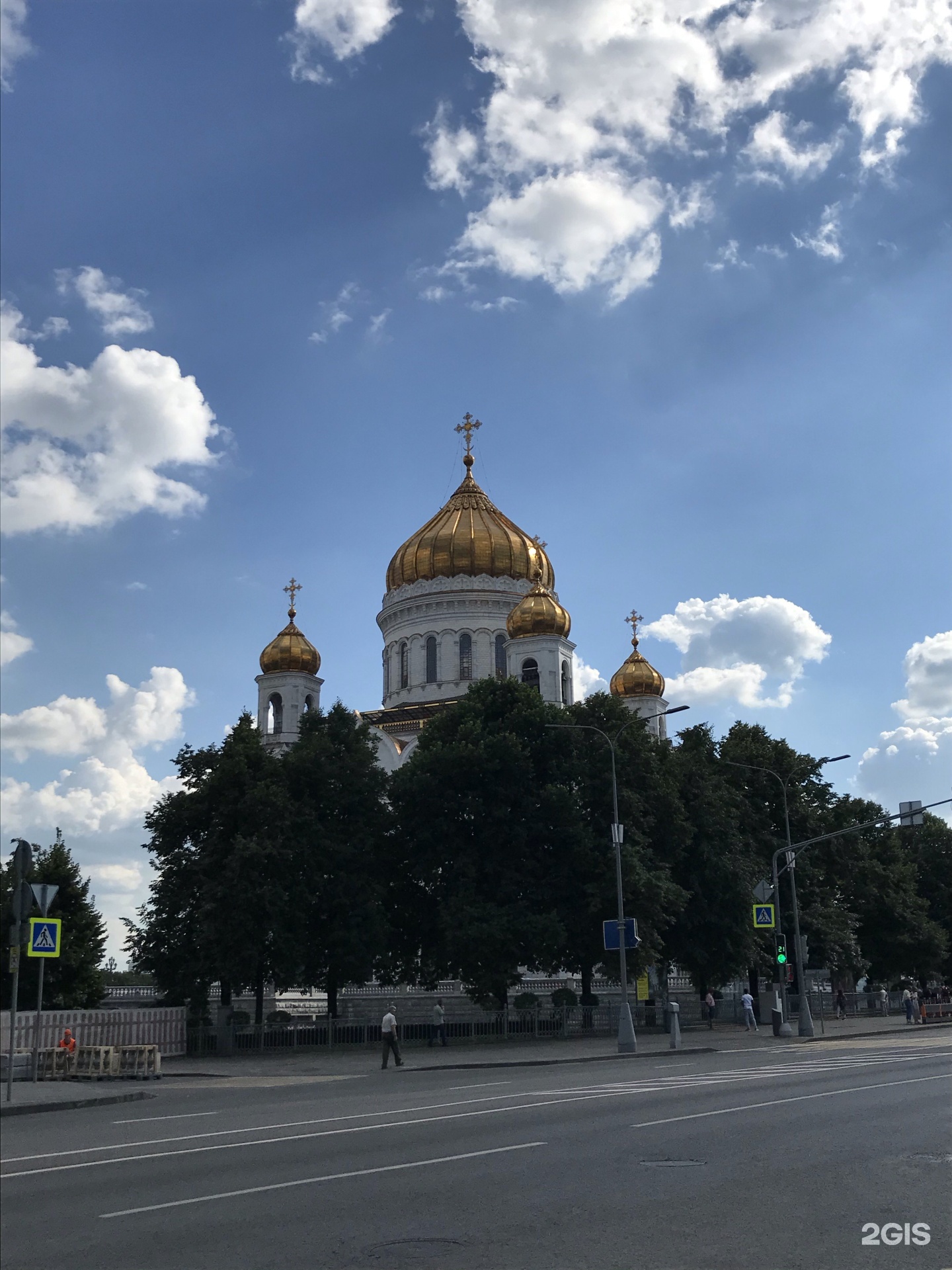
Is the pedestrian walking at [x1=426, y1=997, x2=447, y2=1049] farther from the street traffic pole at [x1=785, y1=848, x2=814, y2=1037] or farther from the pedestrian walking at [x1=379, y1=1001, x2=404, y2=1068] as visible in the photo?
the street traffic pole at [x1=785, y1=848, x2=814, y2=1037]

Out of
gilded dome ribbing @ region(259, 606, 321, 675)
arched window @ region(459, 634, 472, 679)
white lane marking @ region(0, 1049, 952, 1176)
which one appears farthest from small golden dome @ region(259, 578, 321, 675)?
white lane marking @ region(0, 1049, 952, 1176)

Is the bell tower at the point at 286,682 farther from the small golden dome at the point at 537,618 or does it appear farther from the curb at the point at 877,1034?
the curb at the point at 877,1034

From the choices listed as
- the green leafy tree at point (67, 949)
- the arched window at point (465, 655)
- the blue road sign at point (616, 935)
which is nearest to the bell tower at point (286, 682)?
the arched window at point (465, 655)

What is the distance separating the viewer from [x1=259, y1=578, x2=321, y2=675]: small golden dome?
68000mm

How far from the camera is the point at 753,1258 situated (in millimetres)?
7918

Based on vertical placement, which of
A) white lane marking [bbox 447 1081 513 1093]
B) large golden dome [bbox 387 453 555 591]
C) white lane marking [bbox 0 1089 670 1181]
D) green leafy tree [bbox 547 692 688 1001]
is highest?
large golden dome [bbox 387 453 555 591]

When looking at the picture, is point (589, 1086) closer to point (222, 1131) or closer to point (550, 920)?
point (222, 1131)

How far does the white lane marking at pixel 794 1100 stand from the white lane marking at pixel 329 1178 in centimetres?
247

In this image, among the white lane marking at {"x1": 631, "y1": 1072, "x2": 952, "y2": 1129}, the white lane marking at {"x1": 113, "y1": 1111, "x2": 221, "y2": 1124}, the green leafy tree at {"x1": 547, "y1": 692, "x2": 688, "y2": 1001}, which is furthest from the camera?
the green leafy tree at {"x1": 547, "y1": 692, "x2": 688, "y2": 1001}

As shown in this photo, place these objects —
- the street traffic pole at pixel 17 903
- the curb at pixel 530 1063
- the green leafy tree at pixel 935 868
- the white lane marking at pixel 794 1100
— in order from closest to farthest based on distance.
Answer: the white lane marking at pixel 794 1100 → the street traffic pole at pixel 17 903 → the curb at pixel 530 1063 → the green leafy tree at pixel 935 868

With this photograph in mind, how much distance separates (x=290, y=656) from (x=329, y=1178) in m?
58.1

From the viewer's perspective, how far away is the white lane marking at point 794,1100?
588 inches

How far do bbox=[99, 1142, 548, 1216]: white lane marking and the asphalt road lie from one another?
0.11 feet

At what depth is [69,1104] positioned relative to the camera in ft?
64.1
